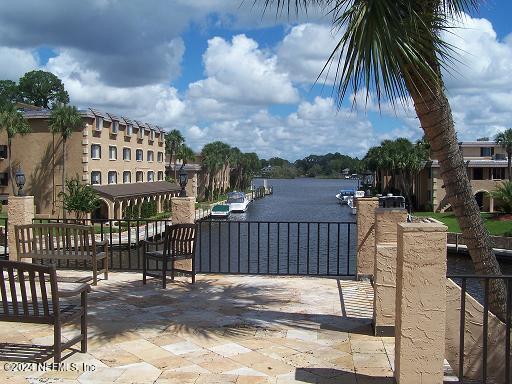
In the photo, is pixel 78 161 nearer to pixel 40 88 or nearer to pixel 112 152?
pixel 112 152

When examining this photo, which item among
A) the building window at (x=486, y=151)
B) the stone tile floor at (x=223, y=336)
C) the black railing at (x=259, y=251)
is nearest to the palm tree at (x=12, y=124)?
the black railing at (x=259, y=251)

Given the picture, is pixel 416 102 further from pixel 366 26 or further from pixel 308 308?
pixel 308 308

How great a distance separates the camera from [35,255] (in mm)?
7465

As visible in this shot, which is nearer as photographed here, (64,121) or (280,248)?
(280,248)

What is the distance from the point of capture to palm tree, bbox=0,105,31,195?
4144cm

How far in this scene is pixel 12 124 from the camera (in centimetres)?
4162

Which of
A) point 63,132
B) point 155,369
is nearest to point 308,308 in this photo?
point 155,369

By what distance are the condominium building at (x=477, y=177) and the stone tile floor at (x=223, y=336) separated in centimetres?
4311

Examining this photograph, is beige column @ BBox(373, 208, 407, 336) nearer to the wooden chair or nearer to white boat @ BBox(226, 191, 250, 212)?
the wooden chair

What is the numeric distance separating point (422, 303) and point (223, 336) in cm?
236

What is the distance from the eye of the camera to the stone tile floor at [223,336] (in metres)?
4.36

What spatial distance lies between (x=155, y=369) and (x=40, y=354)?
0.94 m

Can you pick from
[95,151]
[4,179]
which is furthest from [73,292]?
[4,179]

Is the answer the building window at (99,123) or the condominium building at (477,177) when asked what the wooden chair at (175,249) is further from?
the condominium building at (477,177)
